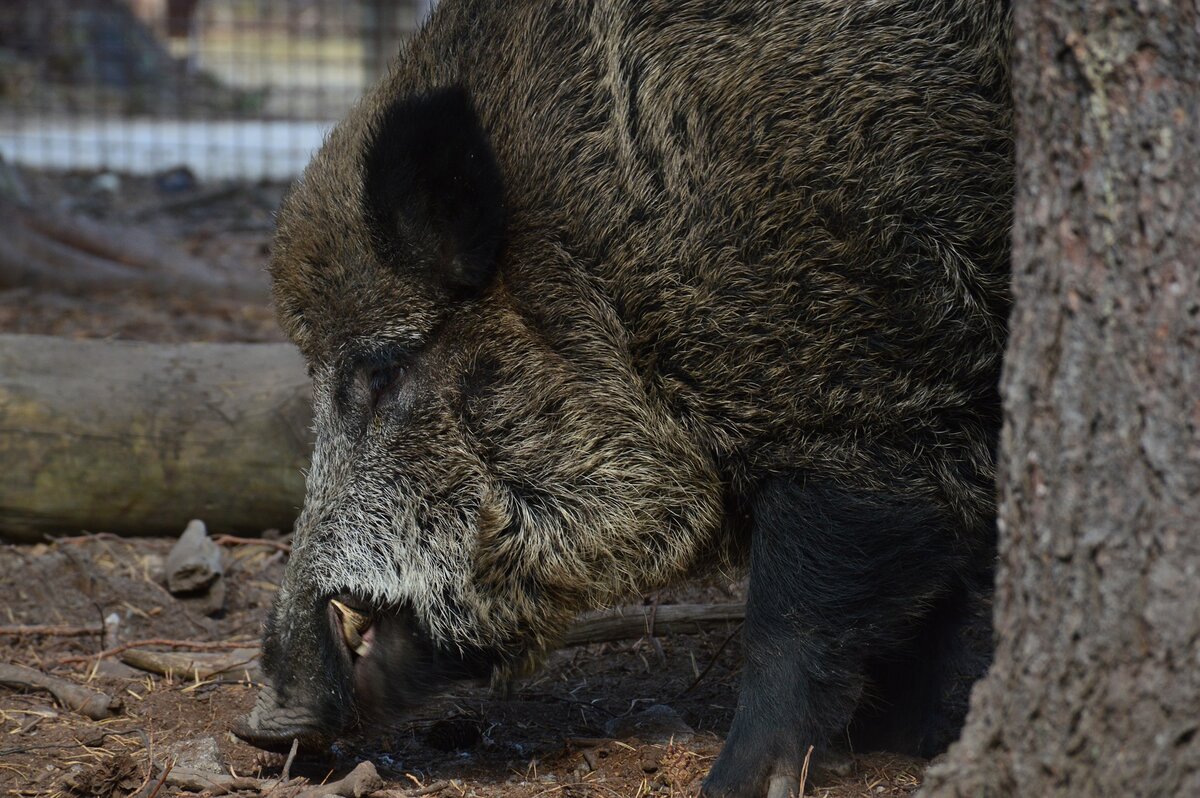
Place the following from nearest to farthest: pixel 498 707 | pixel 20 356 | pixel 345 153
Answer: pixel 345 153, pixel 498 707, pixel 20 356

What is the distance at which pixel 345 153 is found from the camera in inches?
149

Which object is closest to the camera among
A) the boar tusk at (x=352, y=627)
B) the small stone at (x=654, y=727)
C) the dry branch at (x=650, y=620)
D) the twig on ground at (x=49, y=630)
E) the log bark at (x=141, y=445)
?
the boar tusk at (x=352, y=627)

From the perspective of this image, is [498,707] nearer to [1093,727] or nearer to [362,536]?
[362,536]

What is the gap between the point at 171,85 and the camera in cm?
1855

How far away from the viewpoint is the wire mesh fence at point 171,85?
14.0 metres

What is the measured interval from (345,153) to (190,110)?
1437 centimetres

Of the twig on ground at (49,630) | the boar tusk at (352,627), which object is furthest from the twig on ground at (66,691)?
the boar tusk at (352,627)

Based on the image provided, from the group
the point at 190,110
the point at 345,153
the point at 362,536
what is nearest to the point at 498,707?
the point at 362,536

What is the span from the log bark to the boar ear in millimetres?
1735

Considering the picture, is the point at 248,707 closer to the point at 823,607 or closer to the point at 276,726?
the point at 276,726

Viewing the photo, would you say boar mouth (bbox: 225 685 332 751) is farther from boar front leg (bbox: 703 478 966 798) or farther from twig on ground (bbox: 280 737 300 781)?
boar front leg (bbox: 703 478 966 798)

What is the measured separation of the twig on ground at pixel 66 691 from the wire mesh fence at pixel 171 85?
910cm

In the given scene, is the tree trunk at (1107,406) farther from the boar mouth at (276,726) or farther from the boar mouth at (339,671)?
the boar mouth at (276,726)

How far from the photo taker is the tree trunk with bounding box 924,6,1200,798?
86.3 inches
